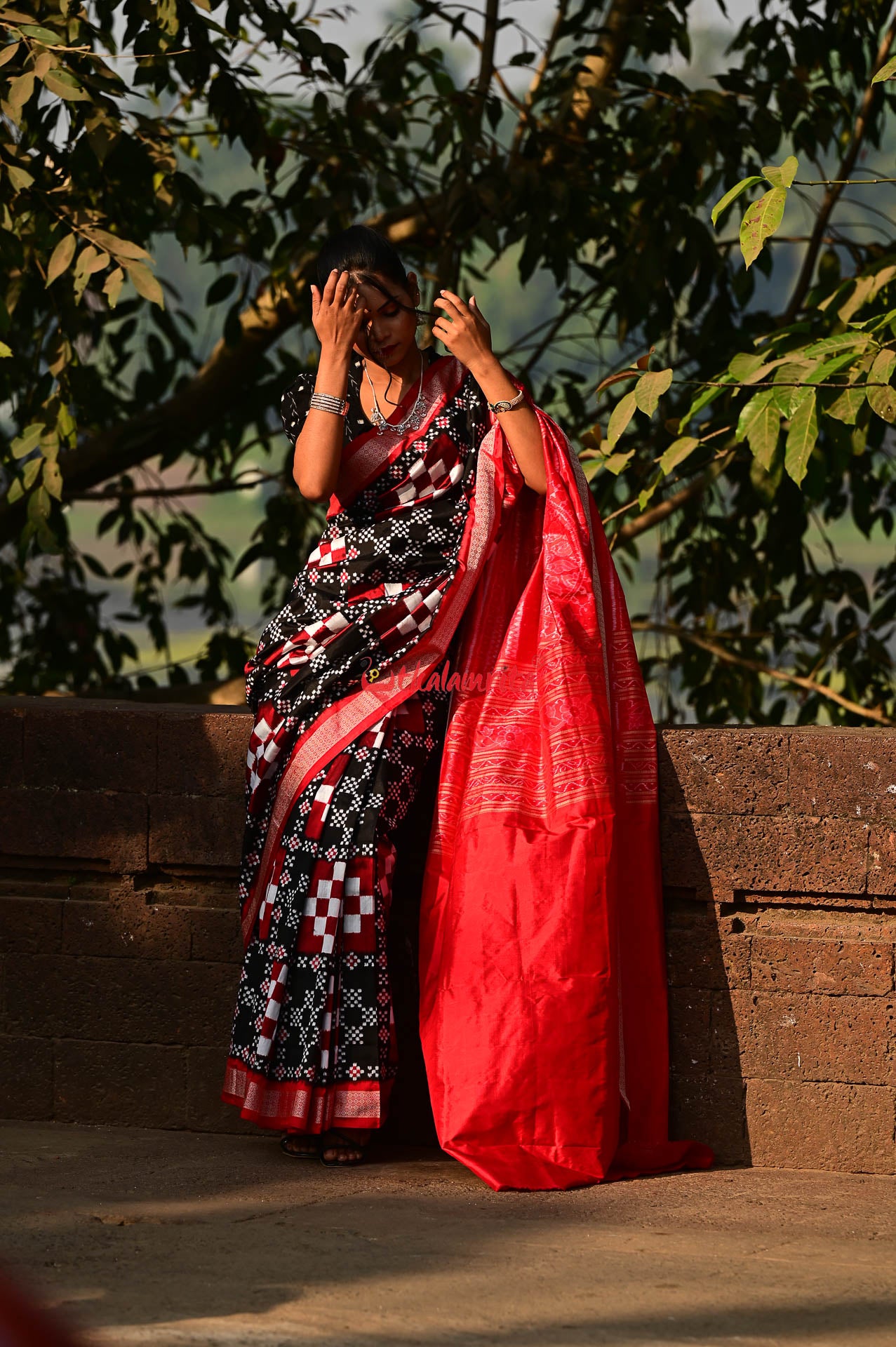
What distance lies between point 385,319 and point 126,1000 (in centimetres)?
154

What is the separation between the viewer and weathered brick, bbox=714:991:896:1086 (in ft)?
10.0

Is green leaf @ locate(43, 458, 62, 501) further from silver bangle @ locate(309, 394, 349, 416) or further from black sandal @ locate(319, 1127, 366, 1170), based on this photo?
black sandal @ locate(319, 1127, 366, 1170)

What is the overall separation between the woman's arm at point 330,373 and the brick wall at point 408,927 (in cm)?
64

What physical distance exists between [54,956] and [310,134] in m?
3.26

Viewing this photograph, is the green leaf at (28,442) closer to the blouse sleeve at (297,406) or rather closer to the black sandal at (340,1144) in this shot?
the blouse sleeve at (297,406)

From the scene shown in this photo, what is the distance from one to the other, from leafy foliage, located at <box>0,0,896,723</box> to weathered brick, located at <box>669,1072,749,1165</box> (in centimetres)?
127

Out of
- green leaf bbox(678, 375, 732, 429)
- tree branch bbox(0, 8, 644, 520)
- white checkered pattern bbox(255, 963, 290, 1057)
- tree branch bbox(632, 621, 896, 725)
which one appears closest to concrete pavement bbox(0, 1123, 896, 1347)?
white checkered pattern bbox(255, 963, 290, 1057)

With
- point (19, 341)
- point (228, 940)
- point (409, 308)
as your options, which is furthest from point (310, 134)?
point (228, 940)

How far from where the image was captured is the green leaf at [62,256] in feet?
11.8

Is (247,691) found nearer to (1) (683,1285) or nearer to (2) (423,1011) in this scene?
(2) (423,1011)

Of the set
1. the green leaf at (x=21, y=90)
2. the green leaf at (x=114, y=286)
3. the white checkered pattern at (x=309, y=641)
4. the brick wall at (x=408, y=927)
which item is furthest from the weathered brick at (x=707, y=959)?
the green leaf at (x=21, y=90)

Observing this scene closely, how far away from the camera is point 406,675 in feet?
10.2

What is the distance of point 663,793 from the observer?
3.17 meters

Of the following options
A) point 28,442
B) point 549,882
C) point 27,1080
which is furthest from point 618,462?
point 27,1080
